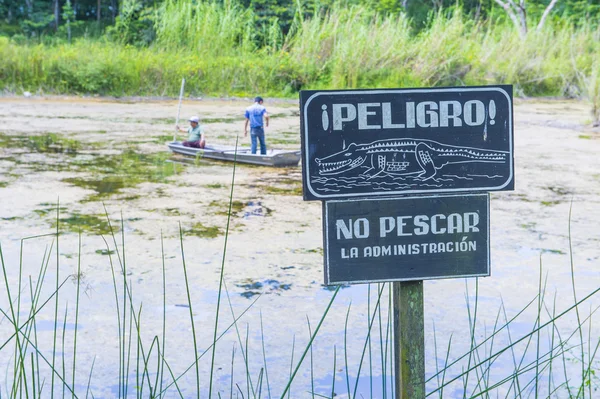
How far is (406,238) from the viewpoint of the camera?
202cm

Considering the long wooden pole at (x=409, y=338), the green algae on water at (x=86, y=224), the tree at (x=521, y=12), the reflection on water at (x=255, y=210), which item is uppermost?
the tree at (x=521, y=12)

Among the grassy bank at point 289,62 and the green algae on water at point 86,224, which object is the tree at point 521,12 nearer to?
the grassy bank at point 289,62

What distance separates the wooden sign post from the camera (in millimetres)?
1979

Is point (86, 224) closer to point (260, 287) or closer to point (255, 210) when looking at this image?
point (255, 210)

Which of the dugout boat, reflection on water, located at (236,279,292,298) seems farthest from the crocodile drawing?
the dugout boat

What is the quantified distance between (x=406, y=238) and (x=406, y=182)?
0.13m

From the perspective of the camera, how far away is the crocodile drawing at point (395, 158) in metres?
1.99

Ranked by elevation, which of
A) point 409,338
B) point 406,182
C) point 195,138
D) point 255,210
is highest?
point 406,182

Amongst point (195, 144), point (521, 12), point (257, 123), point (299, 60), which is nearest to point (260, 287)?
point (257, 123)

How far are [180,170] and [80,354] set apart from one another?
6.81 metres

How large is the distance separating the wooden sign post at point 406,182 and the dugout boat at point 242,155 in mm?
9127

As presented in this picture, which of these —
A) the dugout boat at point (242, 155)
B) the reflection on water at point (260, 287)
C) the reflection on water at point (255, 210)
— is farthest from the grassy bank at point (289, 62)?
the reflection on water at point (260, 287)

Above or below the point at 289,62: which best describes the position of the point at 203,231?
below

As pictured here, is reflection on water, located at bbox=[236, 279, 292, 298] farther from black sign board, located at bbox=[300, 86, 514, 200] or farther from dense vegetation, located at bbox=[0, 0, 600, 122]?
dense vegetation, located at bbox=[0, 0, 600, 122]
